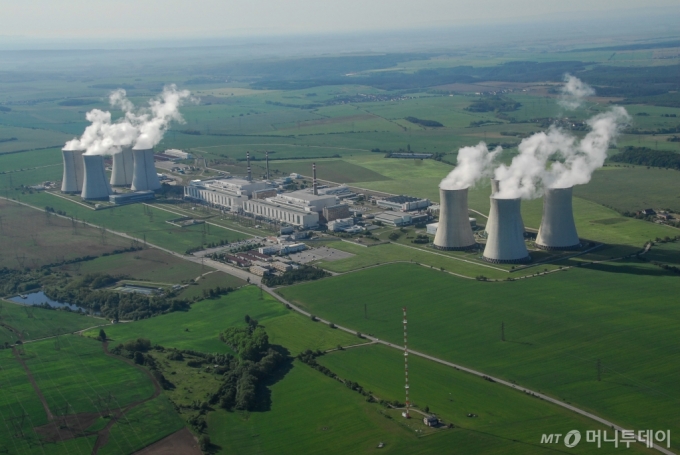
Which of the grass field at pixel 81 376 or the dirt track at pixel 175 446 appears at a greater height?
the grass field at pixel 81 376

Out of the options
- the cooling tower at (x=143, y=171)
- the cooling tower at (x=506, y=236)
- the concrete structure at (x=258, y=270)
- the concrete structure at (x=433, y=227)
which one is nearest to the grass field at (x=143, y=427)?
the concrete structure at (x=258, y=270)

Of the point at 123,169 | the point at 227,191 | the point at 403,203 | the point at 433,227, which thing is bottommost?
the point at 433,227

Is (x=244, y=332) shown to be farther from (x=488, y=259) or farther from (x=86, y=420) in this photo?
(x=488, y=259)

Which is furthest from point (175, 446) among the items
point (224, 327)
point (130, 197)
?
point (130, 197)

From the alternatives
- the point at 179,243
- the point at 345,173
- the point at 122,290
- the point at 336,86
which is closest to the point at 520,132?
the point at 345,173

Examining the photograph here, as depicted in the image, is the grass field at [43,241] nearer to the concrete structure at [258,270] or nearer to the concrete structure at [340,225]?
the concrete structure at [258,270]

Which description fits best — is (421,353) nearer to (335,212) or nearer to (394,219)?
(394,219)

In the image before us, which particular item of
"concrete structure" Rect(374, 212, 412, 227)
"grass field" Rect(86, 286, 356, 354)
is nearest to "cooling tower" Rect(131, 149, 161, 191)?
"concrete structure" Rect(374, 212, 412, 227)
